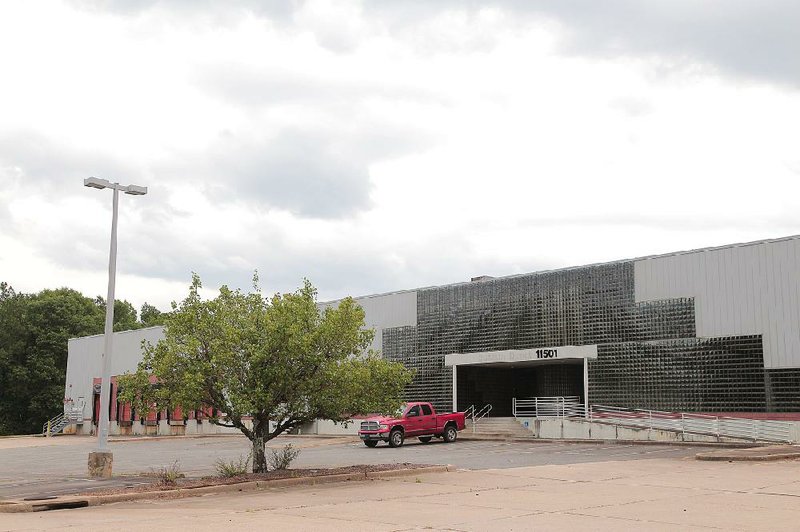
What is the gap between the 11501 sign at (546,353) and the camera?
4431cm

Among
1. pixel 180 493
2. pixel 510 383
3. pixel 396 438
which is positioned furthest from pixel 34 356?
pixel 180 493

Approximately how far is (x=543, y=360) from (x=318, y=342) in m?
26.2

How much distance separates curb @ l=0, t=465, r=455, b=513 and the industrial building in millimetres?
11946

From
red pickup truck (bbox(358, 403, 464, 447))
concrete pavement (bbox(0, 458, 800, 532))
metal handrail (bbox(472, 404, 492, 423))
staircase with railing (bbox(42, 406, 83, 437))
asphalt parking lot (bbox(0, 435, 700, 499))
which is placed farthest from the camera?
staircase with railing (bbox(42, 406, 83, 437))

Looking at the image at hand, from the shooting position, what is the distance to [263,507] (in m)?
15.5

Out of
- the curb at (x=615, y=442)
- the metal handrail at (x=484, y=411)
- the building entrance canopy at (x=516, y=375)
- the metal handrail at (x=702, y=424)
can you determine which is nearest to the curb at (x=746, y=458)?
the curb at (x=615, y=442)

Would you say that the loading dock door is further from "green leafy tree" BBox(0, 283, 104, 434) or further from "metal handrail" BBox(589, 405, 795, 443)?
"green leafy tree" BBox(0, 283, 104, 434)

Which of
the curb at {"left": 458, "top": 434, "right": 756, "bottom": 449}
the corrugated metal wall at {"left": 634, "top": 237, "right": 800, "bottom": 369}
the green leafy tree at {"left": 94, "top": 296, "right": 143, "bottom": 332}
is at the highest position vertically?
the green leafy tree at {"left": 94, "top": 296, "right": 143, "bottom": 332}

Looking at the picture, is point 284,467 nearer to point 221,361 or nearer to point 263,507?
point 221,361

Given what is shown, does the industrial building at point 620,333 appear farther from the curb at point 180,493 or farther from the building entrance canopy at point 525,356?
the curb at point 180,493

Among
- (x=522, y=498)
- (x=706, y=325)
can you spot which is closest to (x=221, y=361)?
(x=522, y=498)

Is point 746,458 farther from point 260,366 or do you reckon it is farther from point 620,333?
point 620,333

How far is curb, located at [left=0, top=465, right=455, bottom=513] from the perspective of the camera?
1606cm

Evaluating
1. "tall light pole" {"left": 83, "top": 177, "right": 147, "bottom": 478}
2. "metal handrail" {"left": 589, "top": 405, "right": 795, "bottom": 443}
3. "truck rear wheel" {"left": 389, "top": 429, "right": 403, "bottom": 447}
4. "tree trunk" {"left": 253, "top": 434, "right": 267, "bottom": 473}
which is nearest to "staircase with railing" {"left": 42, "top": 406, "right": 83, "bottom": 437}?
"truck rear wheel" {"left": 389, "top": 429, "right": 403, "bottom": 447}
